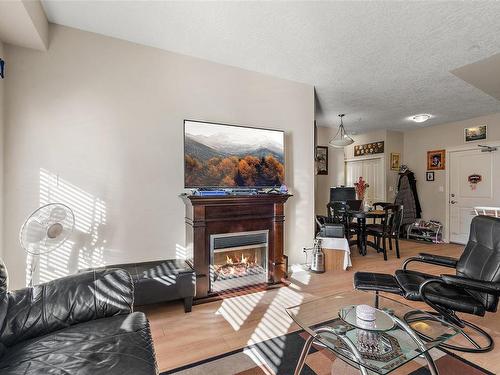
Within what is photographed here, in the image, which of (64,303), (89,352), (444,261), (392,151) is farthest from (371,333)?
(392,151)

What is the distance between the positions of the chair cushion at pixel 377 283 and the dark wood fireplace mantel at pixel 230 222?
1.08 meters

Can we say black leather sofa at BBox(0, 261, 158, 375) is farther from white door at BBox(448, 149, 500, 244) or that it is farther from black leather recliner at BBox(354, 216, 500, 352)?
white door at BBox(448, 149, 500, 244)

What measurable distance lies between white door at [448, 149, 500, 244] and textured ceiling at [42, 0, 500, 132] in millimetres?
2422

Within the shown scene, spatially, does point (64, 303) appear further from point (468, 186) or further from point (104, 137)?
point (468, 186)

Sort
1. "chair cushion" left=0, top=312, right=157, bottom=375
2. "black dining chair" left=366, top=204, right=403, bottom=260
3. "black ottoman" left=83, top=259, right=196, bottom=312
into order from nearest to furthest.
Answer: "chair cushion" left=0, top=312, right=157, bottom=375, "black ottoman" left=83, top=259, right=196, bottom=312, "black dining chair" left=366, top=204, right=403, bottom=260

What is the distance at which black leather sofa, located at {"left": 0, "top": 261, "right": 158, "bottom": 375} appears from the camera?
1105mm

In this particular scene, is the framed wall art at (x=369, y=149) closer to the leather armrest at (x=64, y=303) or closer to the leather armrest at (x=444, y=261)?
the leather armrest at (x=444, y=261)

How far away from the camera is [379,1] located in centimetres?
207

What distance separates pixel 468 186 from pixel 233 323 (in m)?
6.05

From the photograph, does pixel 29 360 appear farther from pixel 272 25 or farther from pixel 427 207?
pixel 427 207

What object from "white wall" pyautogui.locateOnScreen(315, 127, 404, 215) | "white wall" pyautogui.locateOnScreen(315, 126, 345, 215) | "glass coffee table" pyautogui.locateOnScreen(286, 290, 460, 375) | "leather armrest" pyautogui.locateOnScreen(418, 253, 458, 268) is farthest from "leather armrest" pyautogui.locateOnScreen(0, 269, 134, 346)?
"white wall" pyautogui.locateOnScreen(315, 126, 345, 215)

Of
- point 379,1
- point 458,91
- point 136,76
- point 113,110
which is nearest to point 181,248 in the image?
A: point 113,110

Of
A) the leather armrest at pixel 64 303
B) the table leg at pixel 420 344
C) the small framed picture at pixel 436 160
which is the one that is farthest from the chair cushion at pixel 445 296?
the small framed picture at pixel 436 160

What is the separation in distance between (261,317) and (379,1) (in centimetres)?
293
